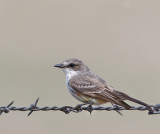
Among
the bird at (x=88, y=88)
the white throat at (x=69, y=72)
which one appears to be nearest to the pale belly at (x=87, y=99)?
the bird at (x=88, y=88)

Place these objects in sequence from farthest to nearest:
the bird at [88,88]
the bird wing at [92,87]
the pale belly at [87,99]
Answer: the pale belly at [87,99]
the bird wing at [92,87]
the bird at [88,88]

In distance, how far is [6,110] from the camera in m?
7.27

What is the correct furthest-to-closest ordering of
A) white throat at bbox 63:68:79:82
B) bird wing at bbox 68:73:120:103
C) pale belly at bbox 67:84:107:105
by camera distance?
white throat at bbox 63:68:79:82 → pale belly at bbox 67:84:107:105 → bird wing at bbox 68:73:120:103

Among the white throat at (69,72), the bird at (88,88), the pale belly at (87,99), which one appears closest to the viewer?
the bird at (88,88)

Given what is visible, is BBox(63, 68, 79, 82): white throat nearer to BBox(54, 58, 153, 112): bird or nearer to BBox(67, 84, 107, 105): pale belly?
BBox(54, 58, 153, 112): bird

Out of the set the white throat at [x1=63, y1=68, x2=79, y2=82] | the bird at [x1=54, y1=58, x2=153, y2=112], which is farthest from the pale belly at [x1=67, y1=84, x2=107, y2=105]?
the white throat at [x1=63, y1=68, x2=79, y2=82]

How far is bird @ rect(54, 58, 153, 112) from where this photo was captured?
7950 mm

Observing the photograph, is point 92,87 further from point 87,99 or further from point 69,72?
point 69,72

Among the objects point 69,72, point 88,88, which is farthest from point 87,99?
point 69,72

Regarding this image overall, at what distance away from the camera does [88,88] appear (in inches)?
340

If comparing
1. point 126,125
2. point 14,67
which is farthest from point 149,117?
point 14,67

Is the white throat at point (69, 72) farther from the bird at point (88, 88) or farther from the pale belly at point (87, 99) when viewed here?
the pale belly at point (87, 99)

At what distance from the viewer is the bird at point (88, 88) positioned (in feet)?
26.1

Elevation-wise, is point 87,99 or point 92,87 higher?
point 92,87
